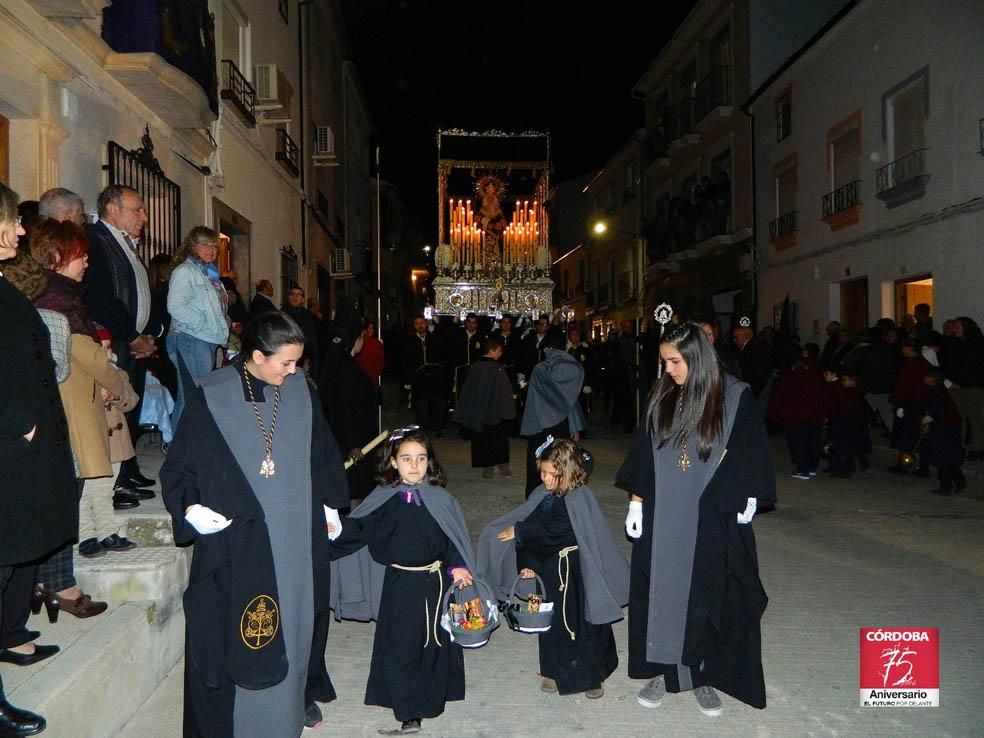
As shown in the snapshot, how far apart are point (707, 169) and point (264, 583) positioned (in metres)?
24.5

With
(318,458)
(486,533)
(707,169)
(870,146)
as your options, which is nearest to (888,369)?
(870,146)

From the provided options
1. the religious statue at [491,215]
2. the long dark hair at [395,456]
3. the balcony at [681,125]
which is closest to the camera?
the long dark hair at [395,456]

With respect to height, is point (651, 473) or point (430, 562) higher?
point (651, 473)

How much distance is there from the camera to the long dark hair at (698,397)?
405cm

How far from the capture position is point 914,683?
4250 mm

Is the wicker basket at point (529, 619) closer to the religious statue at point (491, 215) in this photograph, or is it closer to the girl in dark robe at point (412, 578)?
the girl in dark robe at point (412, 578)

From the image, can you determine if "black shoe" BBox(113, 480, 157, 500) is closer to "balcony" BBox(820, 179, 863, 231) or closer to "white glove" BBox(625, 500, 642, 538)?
"white glove" BBox(625, 500, 642, 538)

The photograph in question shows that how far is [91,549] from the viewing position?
4.62m

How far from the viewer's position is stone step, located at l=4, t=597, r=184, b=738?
10.8 feet

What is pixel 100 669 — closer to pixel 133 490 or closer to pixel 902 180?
pixel 133 490

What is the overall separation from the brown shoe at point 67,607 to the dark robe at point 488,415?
266 inches

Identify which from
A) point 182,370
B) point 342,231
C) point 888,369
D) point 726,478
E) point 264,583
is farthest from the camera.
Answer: point 342,231

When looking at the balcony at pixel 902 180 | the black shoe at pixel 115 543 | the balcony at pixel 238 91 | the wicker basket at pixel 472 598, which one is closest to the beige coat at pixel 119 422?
the black shoe at pixel 115 543

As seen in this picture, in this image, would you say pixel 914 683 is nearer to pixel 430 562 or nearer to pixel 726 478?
pixel 726 478
